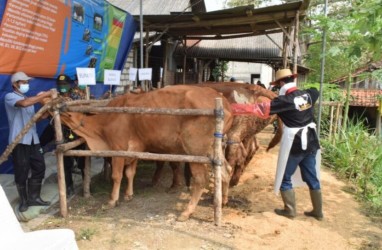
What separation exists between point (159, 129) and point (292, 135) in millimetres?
1717

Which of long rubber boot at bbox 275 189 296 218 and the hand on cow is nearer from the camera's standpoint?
the hand on cow

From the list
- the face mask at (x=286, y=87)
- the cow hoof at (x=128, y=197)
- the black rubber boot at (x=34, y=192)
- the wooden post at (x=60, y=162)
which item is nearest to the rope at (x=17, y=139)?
the wooden post at (x=60, y=162)

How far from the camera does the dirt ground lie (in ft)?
13.4

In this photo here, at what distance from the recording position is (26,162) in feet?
15.1

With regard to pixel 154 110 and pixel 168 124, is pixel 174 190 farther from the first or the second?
pixel 154 110

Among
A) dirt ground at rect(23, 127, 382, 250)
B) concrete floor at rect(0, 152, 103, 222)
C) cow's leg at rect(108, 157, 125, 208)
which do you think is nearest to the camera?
dirt ground at rect(23, 127, 382, 250)

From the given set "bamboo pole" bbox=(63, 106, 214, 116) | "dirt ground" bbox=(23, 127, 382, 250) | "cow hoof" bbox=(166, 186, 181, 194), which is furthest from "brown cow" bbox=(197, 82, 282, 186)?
"bamboo pole" bbox=(63, 106, 214, 116)

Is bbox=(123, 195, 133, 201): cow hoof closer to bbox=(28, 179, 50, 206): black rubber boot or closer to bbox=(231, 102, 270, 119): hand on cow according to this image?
bbox=(28, 179, 50, 206): black rubber boot

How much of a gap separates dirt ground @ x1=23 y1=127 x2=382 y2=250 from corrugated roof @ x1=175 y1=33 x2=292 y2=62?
9721 millimetres

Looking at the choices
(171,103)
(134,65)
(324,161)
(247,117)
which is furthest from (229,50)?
(171,103)

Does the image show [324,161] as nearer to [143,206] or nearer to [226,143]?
[226,143]

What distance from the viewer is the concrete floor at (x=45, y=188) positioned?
4616 millimetres

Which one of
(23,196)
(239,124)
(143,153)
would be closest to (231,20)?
(239,124)

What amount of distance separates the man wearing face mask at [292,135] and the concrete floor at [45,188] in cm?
277
